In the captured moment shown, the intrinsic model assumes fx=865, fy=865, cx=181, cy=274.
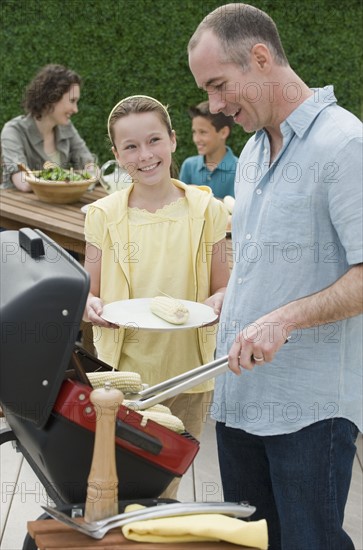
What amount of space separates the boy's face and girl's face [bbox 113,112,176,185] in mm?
2327

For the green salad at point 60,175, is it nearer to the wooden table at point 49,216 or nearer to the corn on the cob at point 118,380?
the wooden table at point 49,216

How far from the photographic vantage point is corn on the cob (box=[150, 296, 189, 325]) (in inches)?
89.0

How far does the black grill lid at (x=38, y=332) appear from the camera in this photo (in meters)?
1.48

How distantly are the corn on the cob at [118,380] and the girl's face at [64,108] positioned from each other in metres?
3.54

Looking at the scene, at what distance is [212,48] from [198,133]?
306 centimetres

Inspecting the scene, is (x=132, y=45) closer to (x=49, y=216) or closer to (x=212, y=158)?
(x=212, y=158)

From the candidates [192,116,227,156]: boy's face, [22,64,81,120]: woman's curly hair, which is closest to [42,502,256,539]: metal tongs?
[192,116,227,156]: boy's face

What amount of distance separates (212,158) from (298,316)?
3.26 metres

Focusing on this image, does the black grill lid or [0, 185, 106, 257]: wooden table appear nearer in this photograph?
the black grill lid

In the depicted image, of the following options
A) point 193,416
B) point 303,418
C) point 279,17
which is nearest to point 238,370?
point 303,418

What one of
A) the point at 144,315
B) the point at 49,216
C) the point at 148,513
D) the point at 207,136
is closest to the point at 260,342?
the point at 148,513

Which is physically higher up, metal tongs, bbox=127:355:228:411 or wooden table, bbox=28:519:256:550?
metal tongs, bbox=127:355:228:411

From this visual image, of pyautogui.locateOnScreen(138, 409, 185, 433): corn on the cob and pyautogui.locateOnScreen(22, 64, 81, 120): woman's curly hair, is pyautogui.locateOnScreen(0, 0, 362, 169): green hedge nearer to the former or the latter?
pyautogui.locateOnScreen(22, 64, 81, 120): woman's curly hair

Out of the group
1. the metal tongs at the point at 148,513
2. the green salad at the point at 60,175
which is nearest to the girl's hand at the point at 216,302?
the metal tongs at the point at 148,513
